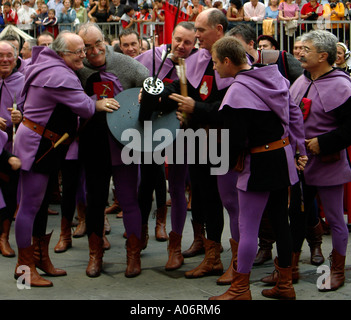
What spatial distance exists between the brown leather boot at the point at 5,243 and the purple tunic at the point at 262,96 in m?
2.35

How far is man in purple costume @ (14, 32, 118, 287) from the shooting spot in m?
4.29

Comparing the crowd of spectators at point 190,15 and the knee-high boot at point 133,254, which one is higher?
the crowd of spectators at point 190,15

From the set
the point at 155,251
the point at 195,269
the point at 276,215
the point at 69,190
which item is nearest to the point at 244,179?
the point at 276,215

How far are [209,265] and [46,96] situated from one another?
1731mm

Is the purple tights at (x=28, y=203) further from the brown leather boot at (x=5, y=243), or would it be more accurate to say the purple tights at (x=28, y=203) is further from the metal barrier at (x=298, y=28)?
the metal barrier at (x=298, y=28)

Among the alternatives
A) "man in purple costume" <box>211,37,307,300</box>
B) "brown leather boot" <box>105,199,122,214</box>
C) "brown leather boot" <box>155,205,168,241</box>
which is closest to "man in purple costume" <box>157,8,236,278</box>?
"man in purple costume" <box>211,37,307,300</box>

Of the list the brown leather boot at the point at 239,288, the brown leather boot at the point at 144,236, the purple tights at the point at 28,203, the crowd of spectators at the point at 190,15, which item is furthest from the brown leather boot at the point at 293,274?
the crowd of spectators at the point at 190,15

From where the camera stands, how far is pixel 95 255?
15.7ft

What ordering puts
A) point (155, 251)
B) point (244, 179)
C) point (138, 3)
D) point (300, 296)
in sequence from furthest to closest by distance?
point (138, 3)
point (155, 251)
point (300, 296)
point (244, 179)

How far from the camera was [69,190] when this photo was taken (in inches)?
224

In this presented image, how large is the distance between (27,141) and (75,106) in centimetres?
42

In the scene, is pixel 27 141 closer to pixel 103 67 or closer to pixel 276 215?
pixel 103 67

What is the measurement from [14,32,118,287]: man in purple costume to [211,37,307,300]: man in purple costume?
1.00m

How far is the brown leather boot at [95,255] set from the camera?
4.75 metres
